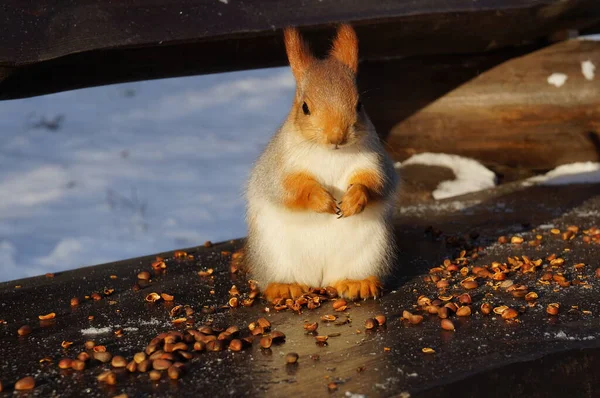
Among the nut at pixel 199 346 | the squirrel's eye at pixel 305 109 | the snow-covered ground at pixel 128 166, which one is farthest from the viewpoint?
the snow-covered ground at pixel 128 166

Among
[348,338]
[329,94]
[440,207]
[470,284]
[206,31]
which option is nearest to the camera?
[348,338]

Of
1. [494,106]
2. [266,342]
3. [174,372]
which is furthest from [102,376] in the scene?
[494,106]

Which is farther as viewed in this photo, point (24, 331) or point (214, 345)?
point (24, 331)

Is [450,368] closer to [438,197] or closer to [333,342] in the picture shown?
[333,342]

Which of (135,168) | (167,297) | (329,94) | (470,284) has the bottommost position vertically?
(470,284)

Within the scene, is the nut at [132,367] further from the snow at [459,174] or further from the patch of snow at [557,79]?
the patch of snow at [557,79]

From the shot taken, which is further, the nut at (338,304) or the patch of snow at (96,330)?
the nut at (338,304)

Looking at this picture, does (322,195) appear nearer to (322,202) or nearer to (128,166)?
(322,202)

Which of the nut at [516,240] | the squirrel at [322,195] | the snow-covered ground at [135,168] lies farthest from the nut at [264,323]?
Result: the snow-covered ground at [135,168]
